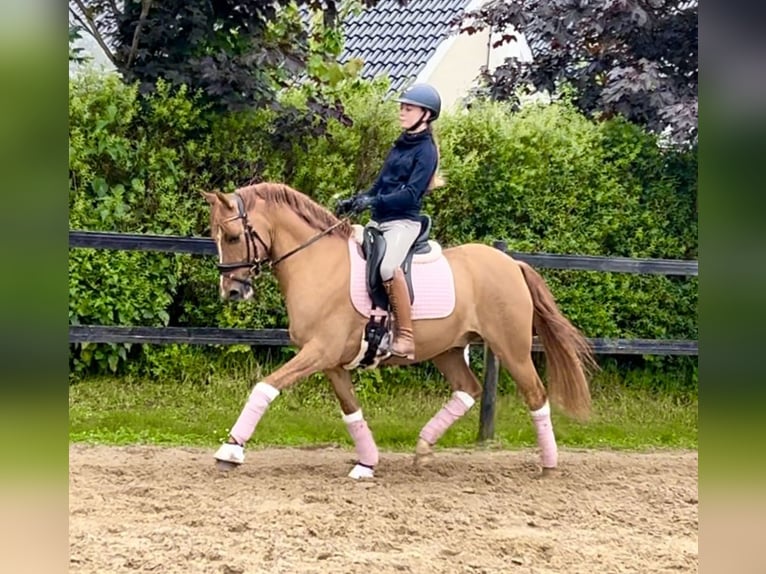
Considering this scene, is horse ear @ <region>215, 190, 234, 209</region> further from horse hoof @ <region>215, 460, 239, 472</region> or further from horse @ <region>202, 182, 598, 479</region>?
horse hoof @ <region>215, 460, 239, 472</region>

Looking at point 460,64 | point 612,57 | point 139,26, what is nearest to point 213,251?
point 139,26

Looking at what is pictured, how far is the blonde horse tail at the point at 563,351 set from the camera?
19.7 ft

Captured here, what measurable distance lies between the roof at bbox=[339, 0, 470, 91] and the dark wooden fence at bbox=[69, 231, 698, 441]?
6550mm

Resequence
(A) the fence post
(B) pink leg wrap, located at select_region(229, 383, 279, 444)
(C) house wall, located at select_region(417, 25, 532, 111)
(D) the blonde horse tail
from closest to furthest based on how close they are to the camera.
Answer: (B) pink leg wrap, located at select_region(229, 383, 279, 444) → (D) the blonde horse tail → (A) the fence post → (C) house wall, located at select_region(417, 25, 532, 111)

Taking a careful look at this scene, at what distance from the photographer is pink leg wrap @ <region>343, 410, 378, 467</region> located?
18.5 ft

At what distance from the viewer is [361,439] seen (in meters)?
5.63

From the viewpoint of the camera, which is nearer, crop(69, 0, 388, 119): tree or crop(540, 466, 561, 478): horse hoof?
crop(540, 466, 561, 478): horse hoof

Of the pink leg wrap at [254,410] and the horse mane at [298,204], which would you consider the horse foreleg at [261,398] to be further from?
the horse mane at [298,204]

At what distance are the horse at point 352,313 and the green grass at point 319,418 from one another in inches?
46.7

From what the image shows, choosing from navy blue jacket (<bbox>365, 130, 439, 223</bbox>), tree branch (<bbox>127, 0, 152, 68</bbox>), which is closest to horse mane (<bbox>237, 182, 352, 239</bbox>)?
navy blue jacket (<bbox>365, 130, 439, 223</bbox>)

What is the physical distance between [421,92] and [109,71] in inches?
128
